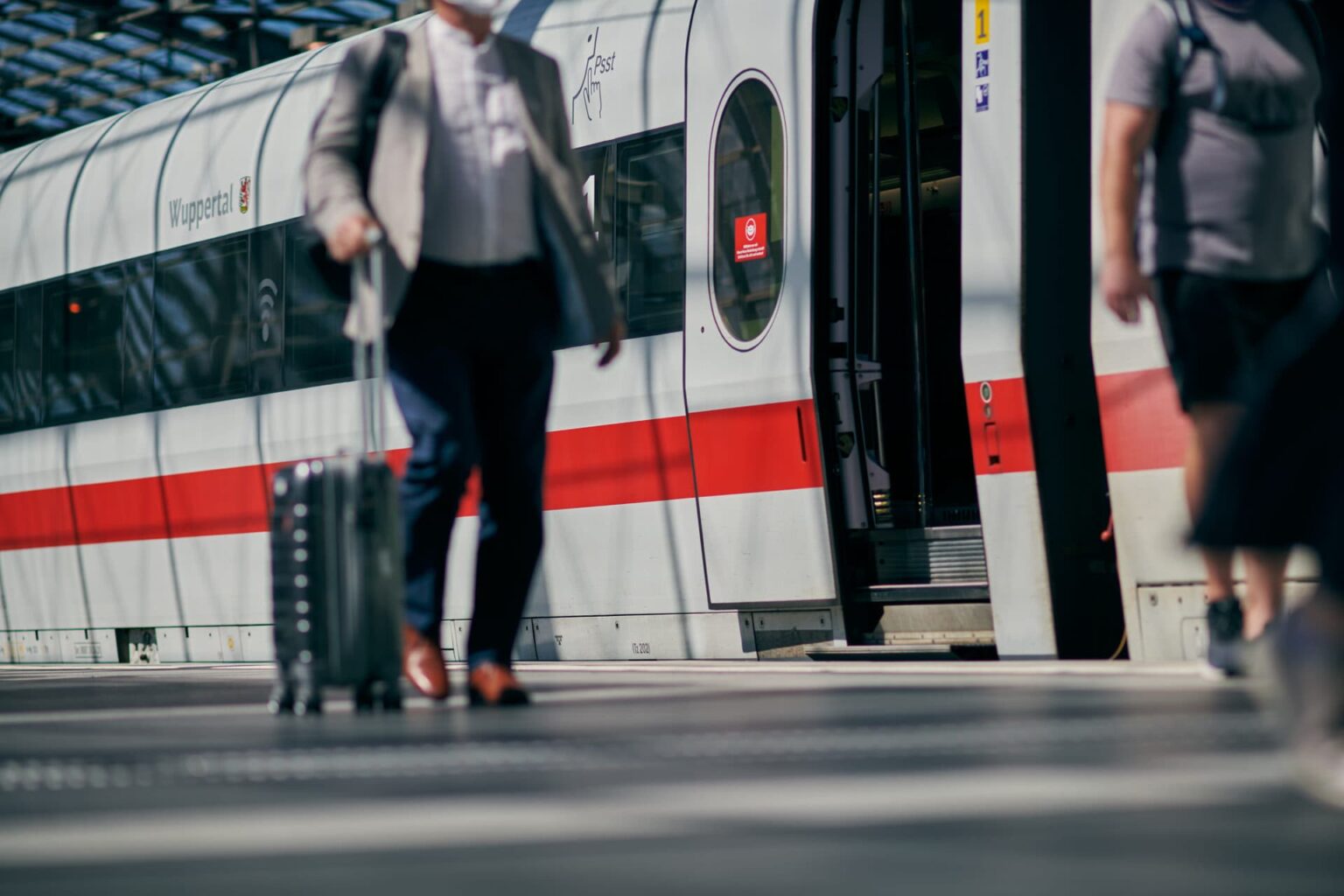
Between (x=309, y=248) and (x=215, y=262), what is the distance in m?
6.88

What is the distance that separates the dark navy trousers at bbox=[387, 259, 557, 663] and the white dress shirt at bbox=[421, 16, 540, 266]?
2.4 inches

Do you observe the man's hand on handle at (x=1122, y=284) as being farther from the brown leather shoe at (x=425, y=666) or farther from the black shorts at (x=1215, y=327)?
the brown leather shoe at (x=425, y=666)

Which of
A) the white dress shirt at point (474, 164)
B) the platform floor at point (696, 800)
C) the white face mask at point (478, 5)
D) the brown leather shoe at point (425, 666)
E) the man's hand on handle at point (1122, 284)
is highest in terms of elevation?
the white face mask at point (478, 5)

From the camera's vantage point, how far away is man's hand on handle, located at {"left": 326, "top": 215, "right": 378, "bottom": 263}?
13.6 ft

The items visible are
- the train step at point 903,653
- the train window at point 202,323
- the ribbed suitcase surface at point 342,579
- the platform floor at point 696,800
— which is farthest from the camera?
the train window at point 202,323

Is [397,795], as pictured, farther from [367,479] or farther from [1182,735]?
[367,479]

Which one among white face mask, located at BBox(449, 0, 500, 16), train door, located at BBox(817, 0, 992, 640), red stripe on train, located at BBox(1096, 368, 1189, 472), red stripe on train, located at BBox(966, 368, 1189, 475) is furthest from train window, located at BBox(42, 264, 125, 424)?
white face mask, located at BBox(449, 0, 500, 16)

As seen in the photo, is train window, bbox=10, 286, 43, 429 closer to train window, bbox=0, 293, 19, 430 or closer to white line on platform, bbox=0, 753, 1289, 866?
train window, bbox=0, 293, 19, 430

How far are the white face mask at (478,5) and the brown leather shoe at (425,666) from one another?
1424 mm

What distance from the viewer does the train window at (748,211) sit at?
24.3ft

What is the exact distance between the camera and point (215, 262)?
11.0 metres

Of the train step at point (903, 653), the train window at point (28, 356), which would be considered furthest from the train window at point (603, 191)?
the train window at point (28, 356)

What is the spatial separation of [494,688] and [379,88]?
140cm

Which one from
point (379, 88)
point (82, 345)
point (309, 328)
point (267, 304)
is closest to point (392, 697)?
point (379, 88)
